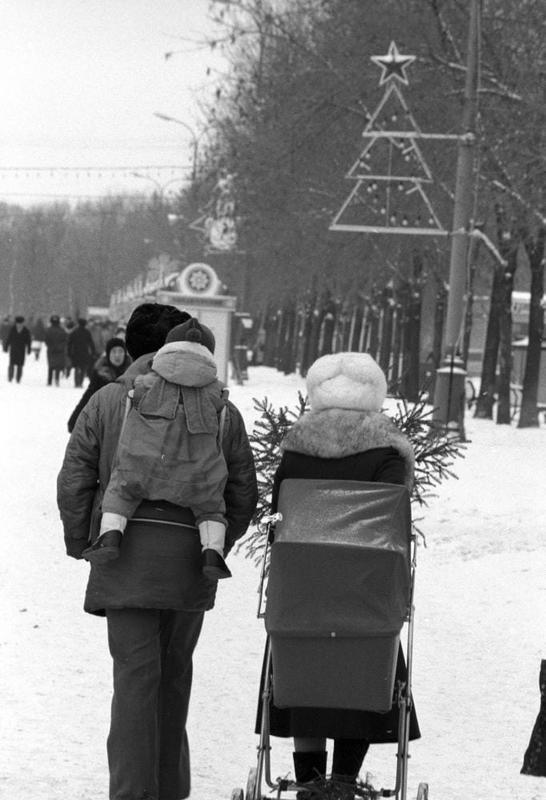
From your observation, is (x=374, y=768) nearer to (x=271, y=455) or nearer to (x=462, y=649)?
(x=271, y=455)

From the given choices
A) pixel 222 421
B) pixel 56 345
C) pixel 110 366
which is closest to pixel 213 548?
pixel 222 421

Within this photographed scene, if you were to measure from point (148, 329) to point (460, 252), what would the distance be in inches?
717

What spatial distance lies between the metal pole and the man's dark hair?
1680cm

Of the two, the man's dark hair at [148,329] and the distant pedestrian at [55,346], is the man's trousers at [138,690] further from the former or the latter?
the distant pedestrian at [55,346]

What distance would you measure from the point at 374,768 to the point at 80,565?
18.7ft

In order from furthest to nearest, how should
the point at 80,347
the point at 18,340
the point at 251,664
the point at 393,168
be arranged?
the point at 18,340, the point at 80,347, the point at 393,168, the point at 251,664

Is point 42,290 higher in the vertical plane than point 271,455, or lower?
lower

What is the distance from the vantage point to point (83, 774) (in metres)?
6.61

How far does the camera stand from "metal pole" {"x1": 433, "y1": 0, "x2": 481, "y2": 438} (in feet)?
75.6

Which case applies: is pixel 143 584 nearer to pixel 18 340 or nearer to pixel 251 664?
pixel 251 664

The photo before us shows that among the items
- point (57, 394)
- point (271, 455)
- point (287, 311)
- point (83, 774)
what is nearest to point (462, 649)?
point (271, 455)

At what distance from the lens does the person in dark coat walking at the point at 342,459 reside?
5.59m

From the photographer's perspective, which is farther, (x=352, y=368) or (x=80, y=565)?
(x=80, y=565)

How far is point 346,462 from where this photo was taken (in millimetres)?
5625
